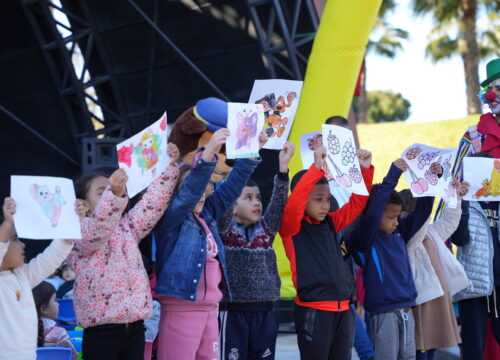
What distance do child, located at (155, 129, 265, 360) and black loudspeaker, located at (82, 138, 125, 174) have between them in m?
3.88

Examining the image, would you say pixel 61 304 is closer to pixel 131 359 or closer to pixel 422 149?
pixel 131 359

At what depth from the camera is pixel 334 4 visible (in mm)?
6207

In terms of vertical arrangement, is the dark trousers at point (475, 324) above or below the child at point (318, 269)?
below

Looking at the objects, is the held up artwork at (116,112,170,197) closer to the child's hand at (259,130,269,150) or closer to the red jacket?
the child's hand at (259,130,269,150)

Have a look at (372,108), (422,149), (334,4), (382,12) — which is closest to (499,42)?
(382,12)

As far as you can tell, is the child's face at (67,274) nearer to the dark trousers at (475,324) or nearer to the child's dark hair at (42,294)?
the child's dark hair at (42,294)

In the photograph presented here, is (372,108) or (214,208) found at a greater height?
(372,108)

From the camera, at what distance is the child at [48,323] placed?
3770 millimetres

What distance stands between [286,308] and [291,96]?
3.24 m

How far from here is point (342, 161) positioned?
386 centimetres

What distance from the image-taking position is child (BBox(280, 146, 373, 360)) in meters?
3.93

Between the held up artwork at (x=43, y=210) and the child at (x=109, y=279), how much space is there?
0.21 meters

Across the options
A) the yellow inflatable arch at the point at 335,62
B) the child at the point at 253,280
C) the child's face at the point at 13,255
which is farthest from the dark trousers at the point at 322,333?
the yellow inflatable arch at the point at 335,62

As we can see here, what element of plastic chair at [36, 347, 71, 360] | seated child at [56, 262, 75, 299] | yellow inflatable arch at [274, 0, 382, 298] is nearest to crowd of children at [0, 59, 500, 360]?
plastic chair at [36, 347, 71, 360]
